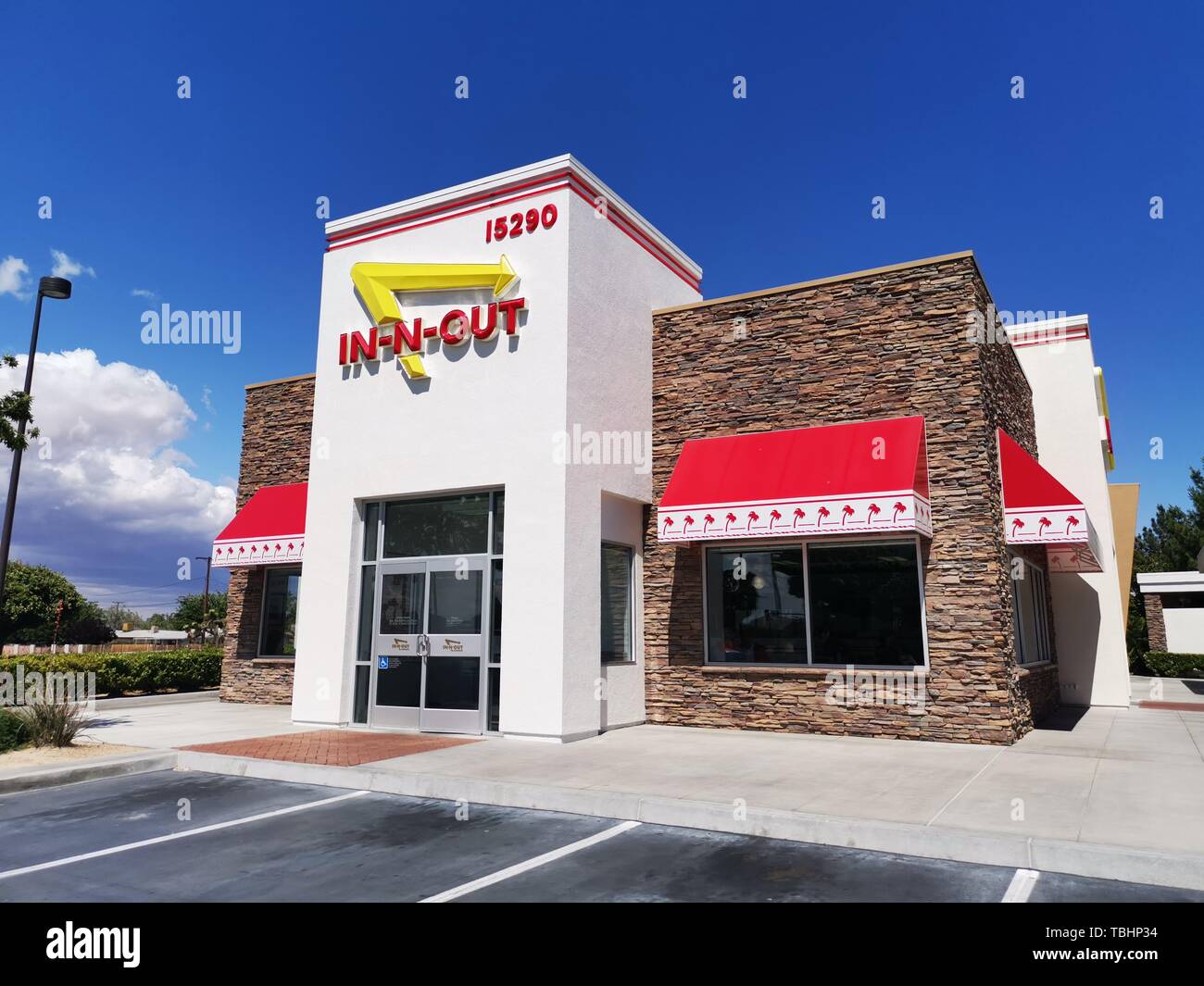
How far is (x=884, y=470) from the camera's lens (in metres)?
11.2

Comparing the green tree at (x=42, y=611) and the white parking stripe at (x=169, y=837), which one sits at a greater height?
the green tree at (x=42, y=611)

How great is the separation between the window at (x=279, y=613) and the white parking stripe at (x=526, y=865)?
11939 mm

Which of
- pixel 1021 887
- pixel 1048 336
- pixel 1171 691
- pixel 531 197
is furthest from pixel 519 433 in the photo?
pixel 1171 691

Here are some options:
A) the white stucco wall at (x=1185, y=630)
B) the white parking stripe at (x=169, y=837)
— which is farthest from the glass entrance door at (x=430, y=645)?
the white stucco wall at (x=1185, y=630)

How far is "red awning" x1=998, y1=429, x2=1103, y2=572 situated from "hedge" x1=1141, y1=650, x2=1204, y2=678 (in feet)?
72.4

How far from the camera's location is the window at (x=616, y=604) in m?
13.0

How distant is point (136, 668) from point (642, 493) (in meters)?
13.4

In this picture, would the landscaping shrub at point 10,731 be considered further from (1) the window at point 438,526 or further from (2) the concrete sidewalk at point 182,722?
(1) the window at point 438,526

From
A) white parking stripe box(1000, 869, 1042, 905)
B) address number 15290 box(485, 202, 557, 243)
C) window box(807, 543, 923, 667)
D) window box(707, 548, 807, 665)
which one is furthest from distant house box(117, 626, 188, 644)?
white parking stripe box(1000, 869, 1042, 905)

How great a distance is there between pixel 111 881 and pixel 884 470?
31.5 feet

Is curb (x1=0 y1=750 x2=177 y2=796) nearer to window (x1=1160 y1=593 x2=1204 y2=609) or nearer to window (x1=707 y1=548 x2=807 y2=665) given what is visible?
window (x1=707 y1=548 x2=807 y2=665)

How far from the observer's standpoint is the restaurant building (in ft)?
38.1

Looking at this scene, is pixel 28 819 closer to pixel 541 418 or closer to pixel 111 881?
pixel 111 881
